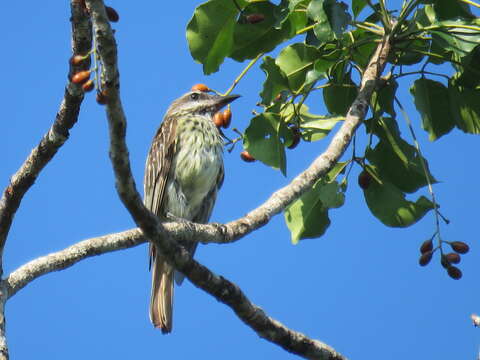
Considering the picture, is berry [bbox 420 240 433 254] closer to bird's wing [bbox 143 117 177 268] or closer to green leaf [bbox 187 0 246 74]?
green leaf [bbox 187 0 246 74]

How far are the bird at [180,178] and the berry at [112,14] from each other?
133 inches

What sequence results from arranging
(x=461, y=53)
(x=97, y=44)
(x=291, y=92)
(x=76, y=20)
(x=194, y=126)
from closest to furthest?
(x=97, y=44), (x=76, y=20), (x=461, y=53), (x=291, y=92), (x=194, y=126)

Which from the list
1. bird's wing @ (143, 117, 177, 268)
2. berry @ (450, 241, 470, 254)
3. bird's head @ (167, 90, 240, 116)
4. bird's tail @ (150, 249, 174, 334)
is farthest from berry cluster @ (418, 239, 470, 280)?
bird's head @ (167, 90, 240, 116)

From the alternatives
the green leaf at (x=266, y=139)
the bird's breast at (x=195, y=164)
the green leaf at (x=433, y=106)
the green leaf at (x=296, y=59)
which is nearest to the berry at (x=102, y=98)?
the green leaf at (x=266, y=139)

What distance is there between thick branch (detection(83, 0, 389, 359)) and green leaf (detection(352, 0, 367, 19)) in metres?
0.26

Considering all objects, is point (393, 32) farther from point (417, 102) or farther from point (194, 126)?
point (194, 126)

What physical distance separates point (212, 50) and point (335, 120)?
0.90 meters

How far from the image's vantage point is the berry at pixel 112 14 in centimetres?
334

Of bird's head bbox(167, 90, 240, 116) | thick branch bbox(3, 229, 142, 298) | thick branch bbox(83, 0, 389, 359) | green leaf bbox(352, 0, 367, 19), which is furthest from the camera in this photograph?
bird's head bbox(167, 90, 240, 116)

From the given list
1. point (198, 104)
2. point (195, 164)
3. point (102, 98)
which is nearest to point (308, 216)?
point (195, 164)

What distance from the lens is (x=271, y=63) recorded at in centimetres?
511

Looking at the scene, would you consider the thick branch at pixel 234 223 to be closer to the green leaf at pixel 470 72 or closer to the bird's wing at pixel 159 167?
the green leaf at pixel 470 72

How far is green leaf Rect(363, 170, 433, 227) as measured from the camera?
547 centimetres

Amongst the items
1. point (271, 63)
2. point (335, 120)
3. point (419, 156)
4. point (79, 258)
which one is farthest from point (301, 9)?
point (79, 258)
